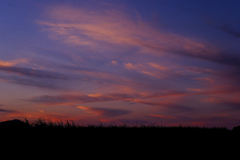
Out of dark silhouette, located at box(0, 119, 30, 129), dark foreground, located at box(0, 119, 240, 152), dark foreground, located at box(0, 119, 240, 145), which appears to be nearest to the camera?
dark foreground, located at box(0, 119, 240, 152)

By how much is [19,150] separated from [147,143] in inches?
269

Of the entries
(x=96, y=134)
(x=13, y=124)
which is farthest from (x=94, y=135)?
(x=13, y=124)

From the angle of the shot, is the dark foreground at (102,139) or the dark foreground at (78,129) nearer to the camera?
the dark foreground at (102,139)

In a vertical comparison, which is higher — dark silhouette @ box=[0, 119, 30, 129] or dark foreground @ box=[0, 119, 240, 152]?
dark silhouette @ box=[0, 119, 30, 129]

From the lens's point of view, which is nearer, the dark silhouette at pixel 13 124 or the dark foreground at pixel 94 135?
the dark foreground at pixel 94 135

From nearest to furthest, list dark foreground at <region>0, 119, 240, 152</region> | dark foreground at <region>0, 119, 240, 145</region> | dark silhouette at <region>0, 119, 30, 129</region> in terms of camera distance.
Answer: dark foreground at <region>0, 119, 240, 152</region> < dark foreground at <region>0, 119, 240, 145</region> < dark silhouette at <region>0, 119, 30, 129</region>

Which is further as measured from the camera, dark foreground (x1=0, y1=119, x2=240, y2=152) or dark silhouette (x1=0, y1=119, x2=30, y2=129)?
dark silhouette (x1=0, y1=119, x2=30, y2=129)

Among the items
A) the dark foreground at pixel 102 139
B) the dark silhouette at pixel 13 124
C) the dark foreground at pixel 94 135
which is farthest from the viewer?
the dark silhouette at pixel 13 124

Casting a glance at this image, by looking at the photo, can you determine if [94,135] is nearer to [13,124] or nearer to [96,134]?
[96,134]

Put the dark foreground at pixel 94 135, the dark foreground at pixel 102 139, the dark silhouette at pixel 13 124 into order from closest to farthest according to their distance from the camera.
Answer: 1. the dark foreground at pixel 102 139
2. the dark foreground at pixel 94 135
3. the dark silhouette at pixel 13 124

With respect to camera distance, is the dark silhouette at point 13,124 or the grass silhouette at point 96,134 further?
the dark silhouette at point 13,124

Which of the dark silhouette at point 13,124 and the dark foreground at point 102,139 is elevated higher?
the dark silhouette at point 13,124

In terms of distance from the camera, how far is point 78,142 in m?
12.1

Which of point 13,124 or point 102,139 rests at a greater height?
point 13,124
